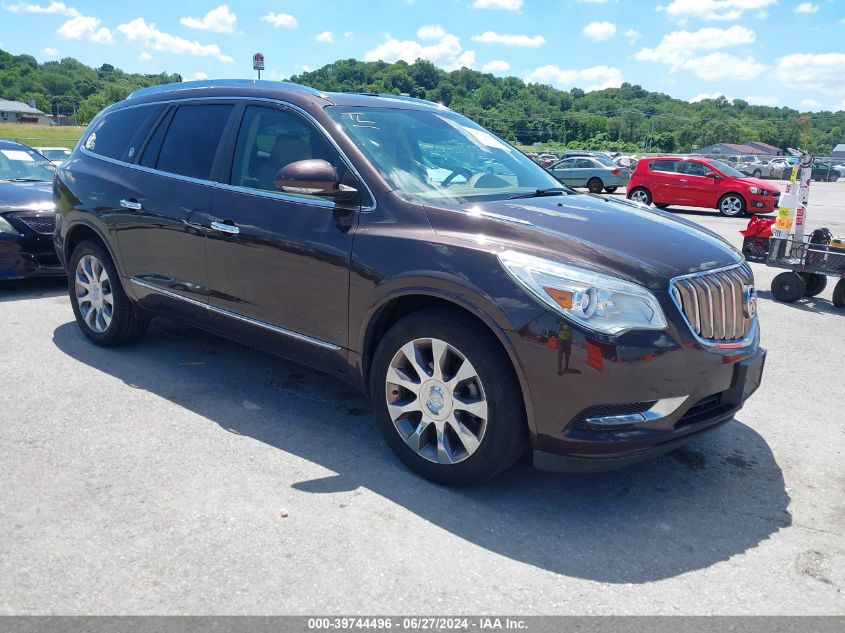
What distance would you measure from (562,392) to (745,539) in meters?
1.03

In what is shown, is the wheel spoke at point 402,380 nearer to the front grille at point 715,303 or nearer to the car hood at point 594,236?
the car hood at point 594,236

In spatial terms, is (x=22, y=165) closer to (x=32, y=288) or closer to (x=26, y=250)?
(x=32, y=288)

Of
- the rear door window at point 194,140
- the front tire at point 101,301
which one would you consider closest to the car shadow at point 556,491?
the front tire at point 101,301

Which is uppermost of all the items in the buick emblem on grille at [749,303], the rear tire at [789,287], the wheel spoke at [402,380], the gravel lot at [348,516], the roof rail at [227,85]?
the roof rail at [227,85]

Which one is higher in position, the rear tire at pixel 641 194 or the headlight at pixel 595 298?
the headlight at pixel 595 298

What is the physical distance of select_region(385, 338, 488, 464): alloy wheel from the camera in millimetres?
3207

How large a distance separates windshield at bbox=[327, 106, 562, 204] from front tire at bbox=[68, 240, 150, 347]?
2.30m

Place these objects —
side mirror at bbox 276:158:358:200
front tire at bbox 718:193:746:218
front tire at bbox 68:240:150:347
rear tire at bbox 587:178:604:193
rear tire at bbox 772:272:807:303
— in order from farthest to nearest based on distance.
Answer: rear tire at bbox 587:178:604:193, front tire at bbox 718:193:746:218, rear tire at bbox 772:272:807:303, front tire at bbox 68:240:150:347, side mirror at bbox 276:158:358:200

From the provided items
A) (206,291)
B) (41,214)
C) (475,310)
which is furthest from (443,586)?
(41,214)

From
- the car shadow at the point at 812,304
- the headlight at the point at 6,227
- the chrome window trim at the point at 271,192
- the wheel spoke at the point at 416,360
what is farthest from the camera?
the car shadow at the point at 812,304

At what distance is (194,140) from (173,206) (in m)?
0.46

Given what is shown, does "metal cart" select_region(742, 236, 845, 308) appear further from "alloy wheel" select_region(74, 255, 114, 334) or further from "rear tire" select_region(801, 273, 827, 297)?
"alloy wheel" select_region(74, 255, 114, 334)

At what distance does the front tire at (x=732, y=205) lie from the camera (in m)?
19.0

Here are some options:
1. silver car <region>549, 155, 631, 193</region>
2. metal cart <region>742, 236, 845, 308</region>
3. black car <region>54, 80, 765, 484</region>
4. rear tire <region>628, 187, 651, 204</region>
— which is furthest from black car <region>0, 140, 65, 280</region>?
silver car <region>549, 155, 631, 193</region>
